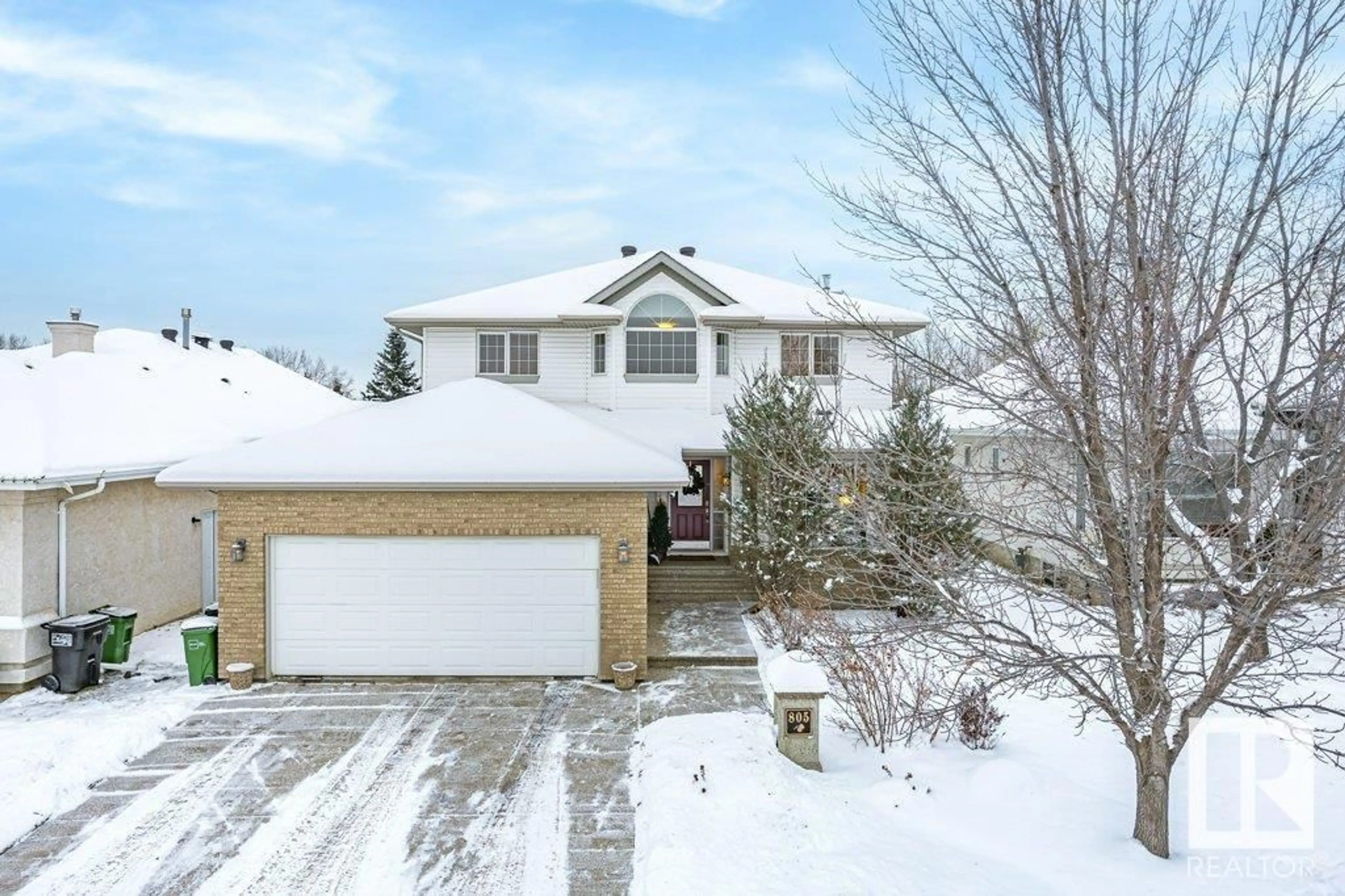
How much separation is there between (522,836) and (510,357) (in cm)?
1382

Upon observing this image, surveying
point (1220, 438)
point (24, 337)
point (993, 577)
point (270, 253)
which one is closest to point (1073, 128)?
point (1220, 438)

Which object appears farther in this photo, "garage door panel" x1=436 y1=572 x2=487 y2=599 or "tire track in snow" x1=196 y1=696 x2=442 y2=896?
"garage door panel" x1=436 y1=572 x2=487 y2=599

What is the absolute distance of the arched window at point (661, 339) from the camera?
57.5ft

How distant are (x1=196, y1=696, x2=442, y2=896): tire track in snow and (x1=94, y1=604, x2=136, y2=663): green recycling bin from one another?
16.1 ft

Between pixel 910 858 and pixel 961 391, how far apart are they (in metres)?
3.71

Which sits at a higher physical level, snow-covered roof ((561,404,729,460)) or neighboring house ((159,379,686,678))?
snow-covered roof ((561,404,729,460))

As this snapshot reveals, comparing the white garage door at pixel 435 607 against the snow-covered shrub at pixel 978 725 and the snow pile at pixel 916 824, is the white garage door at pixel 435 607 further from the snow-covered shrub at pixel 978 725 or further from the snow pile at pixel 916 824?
the snow-covered shrub at pixel 978 725

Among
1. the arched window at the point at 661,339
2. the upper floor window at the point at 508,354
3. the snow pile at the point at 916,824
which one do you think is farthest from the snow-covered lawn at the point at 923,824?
the upper floor window at the point at 508,354

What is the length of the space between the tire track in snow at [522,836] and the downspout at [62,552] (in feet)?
24.3

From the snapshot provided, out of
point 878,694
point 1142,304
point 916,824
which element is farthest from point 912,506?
point 878,694

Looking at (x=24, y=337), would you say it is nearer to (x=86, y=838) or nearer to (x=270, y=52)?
(x=270, y=52)

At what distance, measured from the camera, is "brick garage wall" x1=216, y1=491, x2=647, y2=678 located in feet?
32.4

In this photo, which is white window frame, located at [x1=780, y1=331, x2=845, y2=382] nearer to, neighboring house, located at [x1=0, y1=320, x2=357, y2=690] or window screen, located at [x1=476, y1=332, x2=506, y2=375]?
window screen, located at [x1=476, y1=332, x2=506, y2=375]

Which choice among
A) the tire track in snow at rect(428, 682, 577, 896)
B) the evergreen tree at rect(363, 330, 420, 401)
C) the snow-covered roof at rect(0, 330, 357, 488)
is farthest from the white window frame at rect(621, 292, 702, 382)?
the evergreen tree at rect(363, 330, 420, 401)
